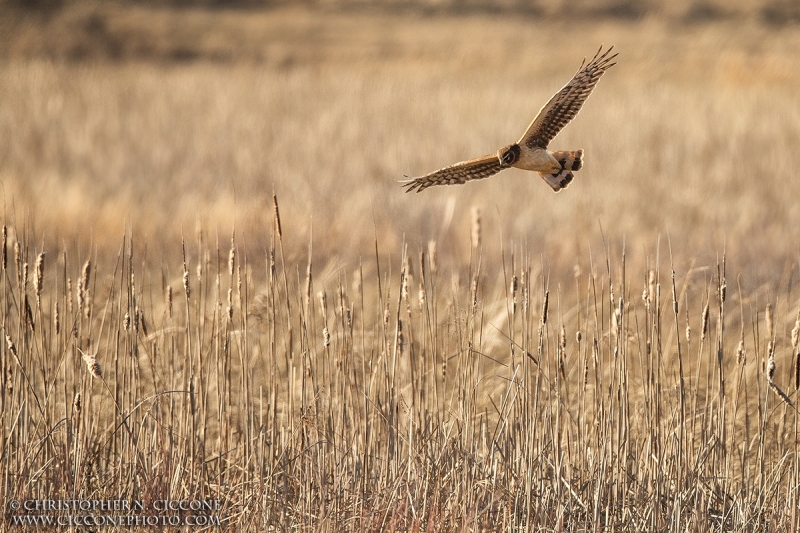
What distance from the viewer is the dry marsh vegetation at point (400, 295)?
2408 mm

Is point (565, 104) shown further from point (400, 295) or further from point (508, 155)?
point (400, 295)

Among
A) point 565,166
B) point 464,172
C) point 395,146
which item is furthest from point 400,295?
point 395,146

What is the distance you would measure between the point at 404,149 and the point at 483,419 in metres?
5.68

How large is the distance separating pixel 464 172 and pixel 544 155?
0.17 m

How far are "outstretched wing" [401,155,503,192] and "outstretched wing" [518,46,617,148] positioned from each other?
0.08 metres

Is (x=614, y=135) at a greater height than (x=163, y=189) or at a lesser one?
greater

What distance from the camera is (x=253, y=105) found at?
35.0ft

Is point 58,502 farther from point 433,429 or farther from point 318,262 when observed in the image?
point 318,262

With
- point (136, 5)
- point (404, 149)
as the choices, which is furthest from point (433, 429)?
point (136, 5)

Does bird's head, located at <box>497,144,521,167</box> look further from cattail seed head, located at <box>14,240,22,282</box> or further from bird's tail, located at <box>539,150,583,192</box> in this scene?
cattail seed head, located at <box>14,240,22,282</box>

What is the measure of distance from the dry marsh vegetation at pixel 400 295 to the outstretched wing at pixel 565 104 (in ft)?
2.03

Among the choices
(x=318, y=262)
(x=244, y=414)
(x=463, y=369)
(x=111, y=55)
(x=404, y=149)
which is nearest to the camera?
(x=463, y=369)

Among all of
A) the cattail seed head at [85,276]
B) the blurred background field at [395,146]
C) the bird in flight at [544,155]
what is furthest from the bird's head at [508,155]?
the cattail seed head at [85,276]

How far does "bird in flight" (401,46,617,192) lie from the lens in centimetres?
157
